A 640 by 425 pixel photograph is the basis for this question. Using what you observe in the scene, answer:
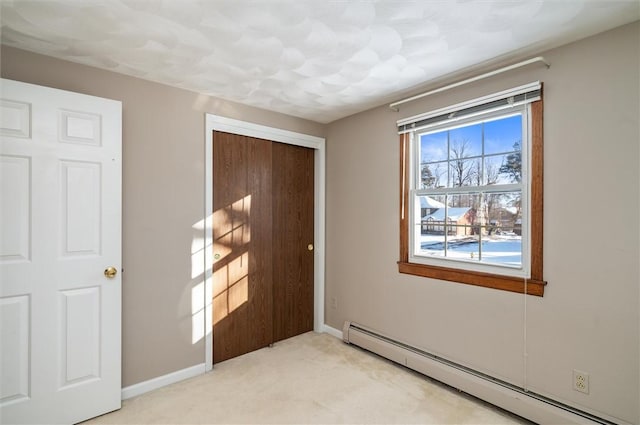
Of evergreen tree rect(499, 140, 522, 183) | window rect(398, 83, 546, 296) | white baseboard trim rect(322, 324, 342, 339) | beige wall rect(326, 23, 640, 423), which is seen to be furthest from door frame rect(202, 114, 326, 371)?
evergreen tree rect(499, 140, 522, 183)

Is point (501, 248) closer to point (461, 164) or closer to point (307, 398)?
point (461, 164)

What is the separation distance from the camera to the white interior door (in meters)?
1.96

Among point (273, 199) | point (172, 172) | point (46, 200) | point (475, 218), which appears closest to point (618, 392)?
point (475, 218)

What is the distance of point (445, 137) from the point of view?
2.80m

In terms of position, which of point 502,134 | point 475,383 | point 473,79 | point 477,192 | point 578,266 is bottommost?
point 475,383

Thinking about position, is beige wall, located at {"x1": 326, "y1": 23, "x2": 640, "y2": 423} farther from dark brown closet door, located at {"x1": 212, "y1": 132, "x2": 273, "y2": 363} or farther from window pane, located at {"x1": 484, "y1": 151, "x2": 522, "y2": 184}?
dark brown closet door, located at {"x1": 212, "y1": 132, "x2": 273, "y2": 363}

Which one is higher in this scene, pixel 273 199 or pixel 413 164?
pixel 413 164

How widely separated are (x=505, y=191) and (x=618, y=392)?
1339mm

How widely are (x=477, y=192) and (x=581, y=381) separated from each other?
1.36m

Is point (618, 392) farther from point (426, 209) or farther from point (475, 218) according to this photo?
point (426, 209)

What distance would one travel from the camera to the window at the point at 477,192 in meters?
2.23

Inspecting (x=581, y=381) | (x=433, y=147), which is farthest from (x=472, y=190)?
(x=581, y=381)

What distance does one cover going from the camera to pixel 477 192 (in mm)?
2545

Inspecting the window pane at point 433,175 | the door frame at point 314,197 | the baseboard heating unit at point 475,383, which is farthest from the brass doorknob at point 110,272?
the window pane at point 433,175
